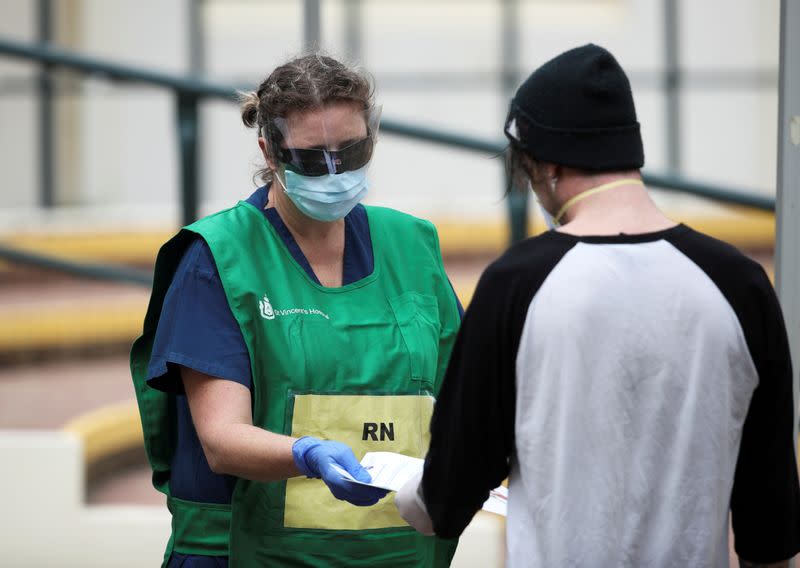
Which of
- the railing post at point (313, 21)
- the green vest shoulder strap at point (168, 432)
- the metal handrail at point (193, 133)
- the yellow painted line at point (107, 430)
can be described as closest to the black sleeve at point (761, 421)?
the green vest shoulder strap at point (168, 432)

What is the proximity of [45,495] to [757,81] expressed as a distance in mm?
8367

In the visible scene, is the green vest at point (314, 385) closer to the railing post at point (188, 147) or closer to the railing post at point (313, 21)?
the railing post at point (313, 21)

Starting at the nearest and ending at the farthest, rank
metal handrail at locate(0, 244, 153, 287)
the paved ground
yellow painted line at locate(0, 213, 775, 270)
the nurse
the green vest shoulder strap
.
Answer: the nurse → the green vest shoulder strap → metal handrail at locate(0, 244, 153, 287) → the paved ground → yellow painted line at locate(0, 213, 775, 270)

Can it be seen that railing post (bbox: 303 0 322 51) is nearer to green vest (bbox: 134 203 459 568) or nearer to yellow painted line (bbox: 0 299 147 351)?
green vest (bbox: 134 203 459 568)

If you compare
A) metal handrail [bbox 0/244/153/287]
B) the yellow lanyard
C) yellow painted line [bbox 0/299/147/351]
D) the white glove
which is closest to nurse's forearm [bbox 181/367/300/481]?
the white glove

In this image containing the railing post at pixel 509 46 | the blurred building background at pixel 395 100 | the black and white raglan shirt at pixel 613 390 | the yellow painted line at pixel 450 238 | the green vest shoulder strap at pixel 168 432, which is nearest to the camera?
the black and white raglan shirt at pixel 613 390

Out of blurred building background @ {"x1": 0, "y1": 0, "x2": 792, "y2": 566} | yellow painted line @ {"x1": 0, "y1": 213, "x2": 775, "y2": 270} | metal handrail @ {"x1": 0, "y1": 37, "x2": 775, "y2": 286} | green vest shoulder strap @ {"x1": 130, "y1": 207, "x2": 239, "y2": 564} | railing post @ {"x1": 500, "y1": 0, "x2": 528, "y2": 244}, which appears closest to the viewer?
green vest shoulder strap @ {"x1": 130, "y1": 207, "x2": 239, "y2": 564}

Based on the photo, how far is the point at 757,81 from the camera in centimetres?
1077

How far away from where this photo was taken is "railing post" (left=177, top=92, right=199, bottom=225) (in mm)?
4352

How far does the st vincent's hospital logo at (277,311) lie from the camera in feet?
7.09

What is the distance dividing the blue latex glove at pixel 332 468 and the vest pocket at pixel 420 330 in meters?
0.28

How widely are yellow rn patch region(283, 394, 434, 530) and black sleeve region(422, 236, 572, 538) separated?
0.42m

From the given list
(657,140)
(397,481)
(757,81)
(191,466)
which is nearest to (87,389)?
(191,466)

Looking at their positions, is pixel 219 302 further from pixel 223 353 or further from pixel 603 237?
pixel 603 237
